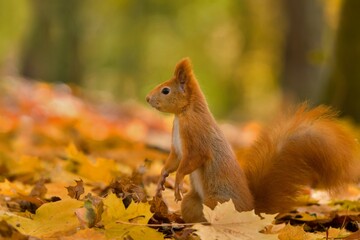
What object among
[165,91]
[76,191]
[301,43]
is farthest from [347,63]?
[301,43]

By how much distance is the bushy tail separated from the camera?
2.15 metres

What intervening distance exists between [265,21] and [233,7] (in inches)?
43.2

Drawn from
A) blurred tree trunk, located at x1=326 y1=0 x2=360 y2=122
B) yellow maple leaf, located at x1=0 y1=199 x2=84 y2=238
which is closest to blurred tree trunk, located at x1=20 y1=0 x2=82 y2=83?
blurred tree trunk, located at x1=326 y1=0 x2=360 y2=122

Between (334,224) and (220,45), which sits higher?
(220,45)

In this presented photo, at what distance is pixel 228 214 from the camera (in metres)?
1.74

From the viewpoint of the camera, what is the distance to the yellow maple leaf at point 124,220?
1.76 meters

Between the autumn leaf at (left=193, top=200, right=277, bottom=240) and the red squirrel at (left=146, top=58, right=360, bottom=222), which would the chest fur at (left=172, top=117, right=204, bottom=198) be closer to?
the red squirrel at (left=146, top=58, right=360, bottom=222)

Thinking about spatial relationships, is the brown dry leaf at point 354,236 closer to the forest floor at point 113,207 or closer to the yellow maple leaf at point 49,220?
the forest floor at point 113,207

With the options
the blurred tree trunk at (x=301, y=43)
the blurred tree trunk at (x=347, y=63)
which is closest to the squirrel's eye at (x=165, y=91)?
the blurred tree trunk at (x=347, y=63)

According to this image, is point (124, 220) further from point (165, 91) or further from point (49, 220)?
point (165, 91)

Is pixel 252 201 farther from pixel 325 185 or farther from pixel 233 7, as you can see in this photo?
pixel 233 7

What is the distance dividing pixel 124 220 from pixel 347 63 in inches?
163

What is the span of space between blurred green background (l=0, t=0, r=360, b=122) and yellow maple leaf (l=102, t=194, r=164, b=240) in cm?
732

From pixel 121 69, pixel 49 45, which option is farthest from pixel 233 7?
pixel 49 45
